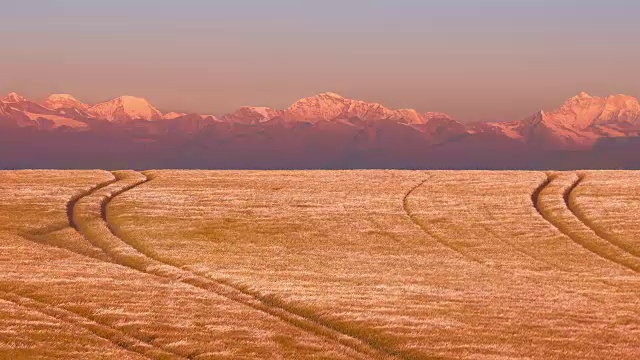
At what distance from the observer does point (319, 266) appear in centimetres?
6203

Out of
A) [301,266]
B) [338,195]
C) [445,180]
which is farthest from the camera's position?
[445,180]

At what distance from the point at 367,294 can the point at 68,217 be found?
120 ft

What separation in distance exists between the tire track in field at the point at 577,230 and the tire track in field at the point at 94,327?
3865cm

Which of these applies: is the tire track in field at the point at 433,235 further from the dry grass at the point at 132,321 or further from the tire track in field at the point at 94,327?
the tire track in field at the point at 94,327

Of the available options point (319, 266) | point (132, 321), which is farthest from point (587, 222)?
point (132, 321)

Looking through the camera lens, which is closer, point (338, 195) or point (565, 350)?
point (565, 350)

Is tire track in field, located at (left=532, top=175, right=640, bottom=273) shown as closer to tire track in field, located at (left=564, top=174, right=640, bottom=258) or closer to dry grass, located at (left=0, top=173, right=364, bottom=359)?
tire track in field, located at (left=564, top=174, right=640, bottom=258)

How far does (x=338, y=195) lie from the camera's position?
94938mm

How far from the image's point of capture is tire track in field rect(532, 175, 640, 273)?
2657 inches

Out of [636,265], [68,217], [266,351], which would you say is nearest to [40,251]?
[68,217]

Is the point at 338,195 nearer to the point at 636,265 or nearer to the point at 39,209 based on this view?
the point at 39,209

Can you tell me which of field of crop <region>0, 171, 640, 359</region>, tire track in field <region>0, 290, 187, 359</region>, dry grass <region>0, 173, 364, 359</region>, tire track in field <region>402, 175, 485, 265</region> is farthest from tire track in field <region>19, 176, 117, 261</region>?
tire track in field <region>402, 175, 485, 265</region>

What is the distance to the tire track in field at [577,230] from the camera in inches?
2657

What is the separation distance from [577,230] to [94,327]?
154ft
